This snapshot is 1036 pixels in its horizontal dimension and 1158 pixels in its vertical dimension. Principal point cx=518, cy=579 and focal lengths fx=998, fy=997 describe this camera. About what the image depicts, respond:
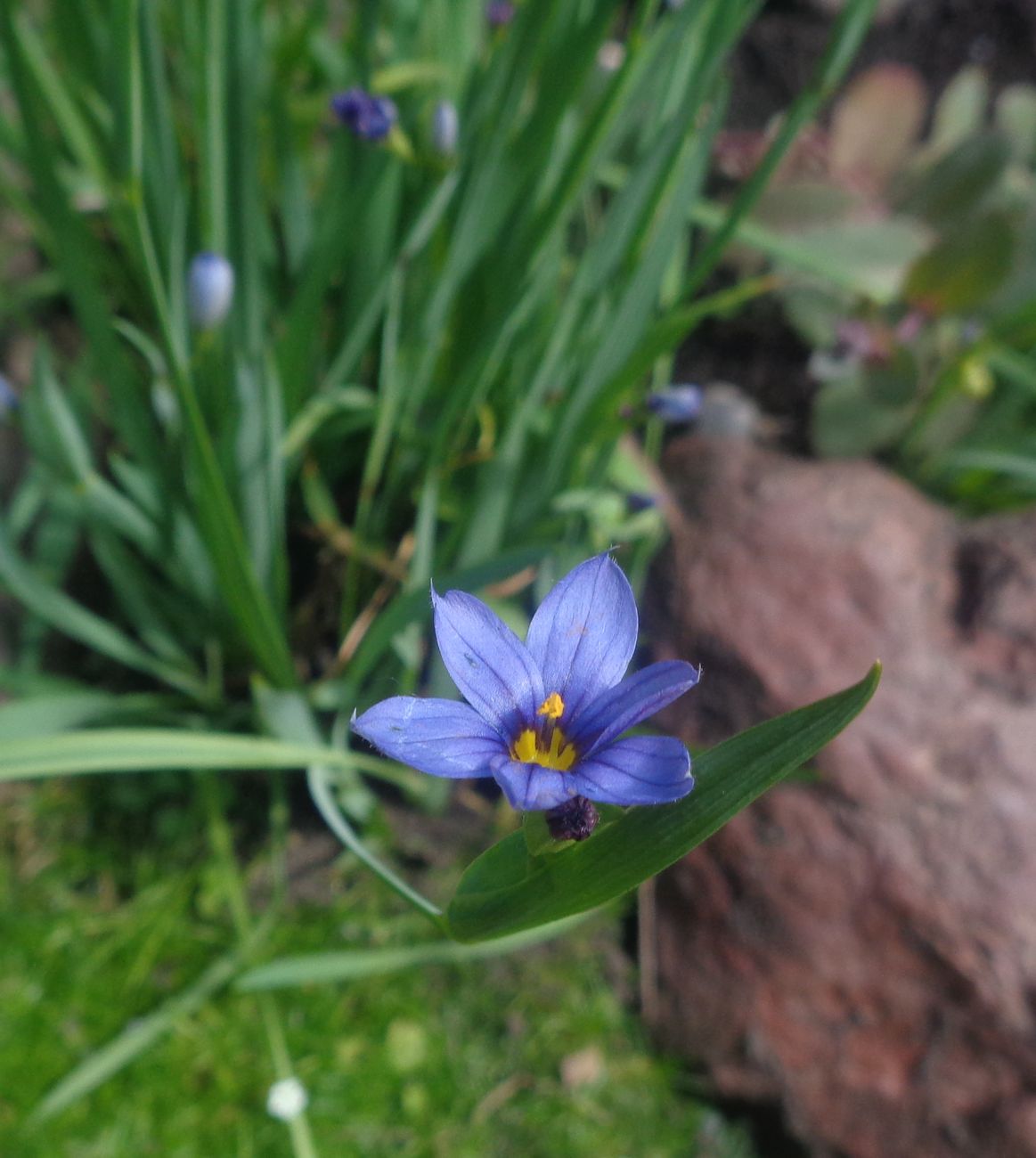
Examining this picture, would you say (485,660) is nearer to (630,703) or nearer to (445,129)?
(630,703)

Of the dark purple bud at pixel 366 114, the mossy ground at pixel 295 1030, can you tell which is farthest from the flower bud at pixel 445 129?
the mossy ground at pixel 295 1030

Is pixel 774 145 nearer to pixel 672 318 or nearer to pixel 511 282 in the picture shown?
pixel 672 318

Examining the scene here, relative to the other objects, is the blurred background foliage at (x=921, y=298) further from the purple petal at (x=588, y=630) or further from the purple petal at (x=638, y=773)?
the purple petal at (x=638, y=773)

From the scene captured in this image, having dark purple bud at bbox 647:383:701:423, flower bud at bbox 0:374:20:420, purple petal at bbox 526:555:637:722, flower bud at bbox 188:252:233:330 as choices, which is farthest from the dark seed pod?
flower bud at bbox 0:374:20:420

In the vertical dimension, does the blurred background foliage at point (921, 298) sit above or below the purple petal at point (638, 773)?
below

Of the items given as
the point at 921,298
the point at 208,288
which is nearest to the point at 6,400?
the point at 208,288

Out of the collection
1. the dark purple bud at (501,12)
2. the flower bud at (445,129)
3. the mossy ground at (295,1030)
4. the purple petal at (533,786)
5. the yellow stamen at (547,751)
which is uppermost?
the dark purple bud at (501,12)

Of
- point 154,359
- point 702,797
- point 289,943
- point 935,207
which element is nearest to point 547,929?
point 289,943
